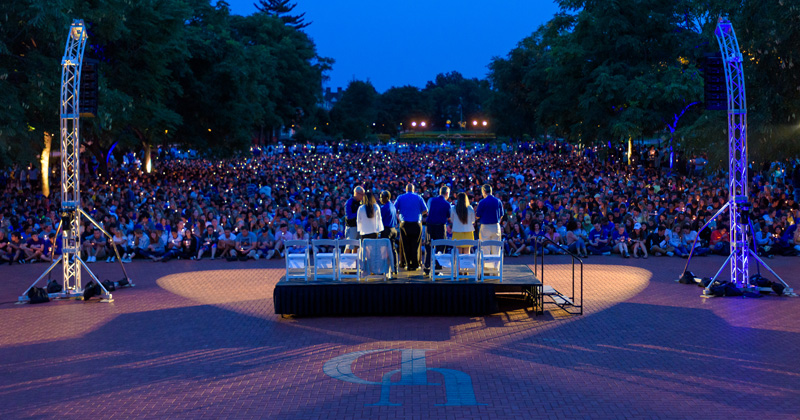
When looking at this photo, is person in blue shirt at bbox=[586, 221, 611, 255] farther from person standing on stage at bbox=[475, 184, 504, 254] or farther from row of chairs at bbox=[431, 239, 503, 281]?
row of chairs at bbox=[431, 239, 503, 281]

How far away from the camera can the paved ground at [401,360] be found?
299 inches

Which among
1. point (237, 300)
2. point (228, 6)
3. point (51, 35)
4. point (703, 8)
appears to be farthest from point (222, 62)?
point (237, 300)

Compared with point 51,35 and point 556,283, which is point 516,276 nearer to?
point 556,283

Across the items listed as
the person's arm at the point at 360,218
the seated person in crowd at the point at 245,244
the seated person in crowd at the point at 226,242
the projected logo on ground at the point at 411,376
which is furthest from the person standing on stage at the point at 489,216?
the seated person in crowd at the point at 226,242

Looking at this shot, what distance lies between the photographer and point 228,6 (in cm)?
4862

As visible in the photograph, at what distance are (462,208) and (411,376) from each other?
4.84m

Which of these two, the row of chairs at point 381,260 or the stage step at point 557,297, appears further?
the stage step at point 557,297

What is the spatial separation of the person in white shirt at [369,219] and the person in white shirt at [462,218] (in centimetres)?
130

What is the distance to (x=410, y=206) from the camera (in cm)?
1302

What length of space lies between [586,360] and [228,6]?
44.1 meters

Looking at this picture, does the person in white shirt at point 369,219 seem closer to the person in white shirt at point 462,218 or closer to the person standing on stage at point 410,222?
the person standing on stage at point 410,222

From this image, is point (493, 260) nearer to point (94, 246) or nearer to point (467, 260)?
point (467, 260)

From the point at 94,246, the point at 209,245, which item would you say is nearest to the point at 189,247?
the point at 209,245

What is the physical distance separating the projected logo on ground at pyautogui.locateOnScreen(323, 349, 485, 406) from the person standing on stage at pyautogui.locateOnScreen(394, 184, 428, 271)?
3.75 metres
